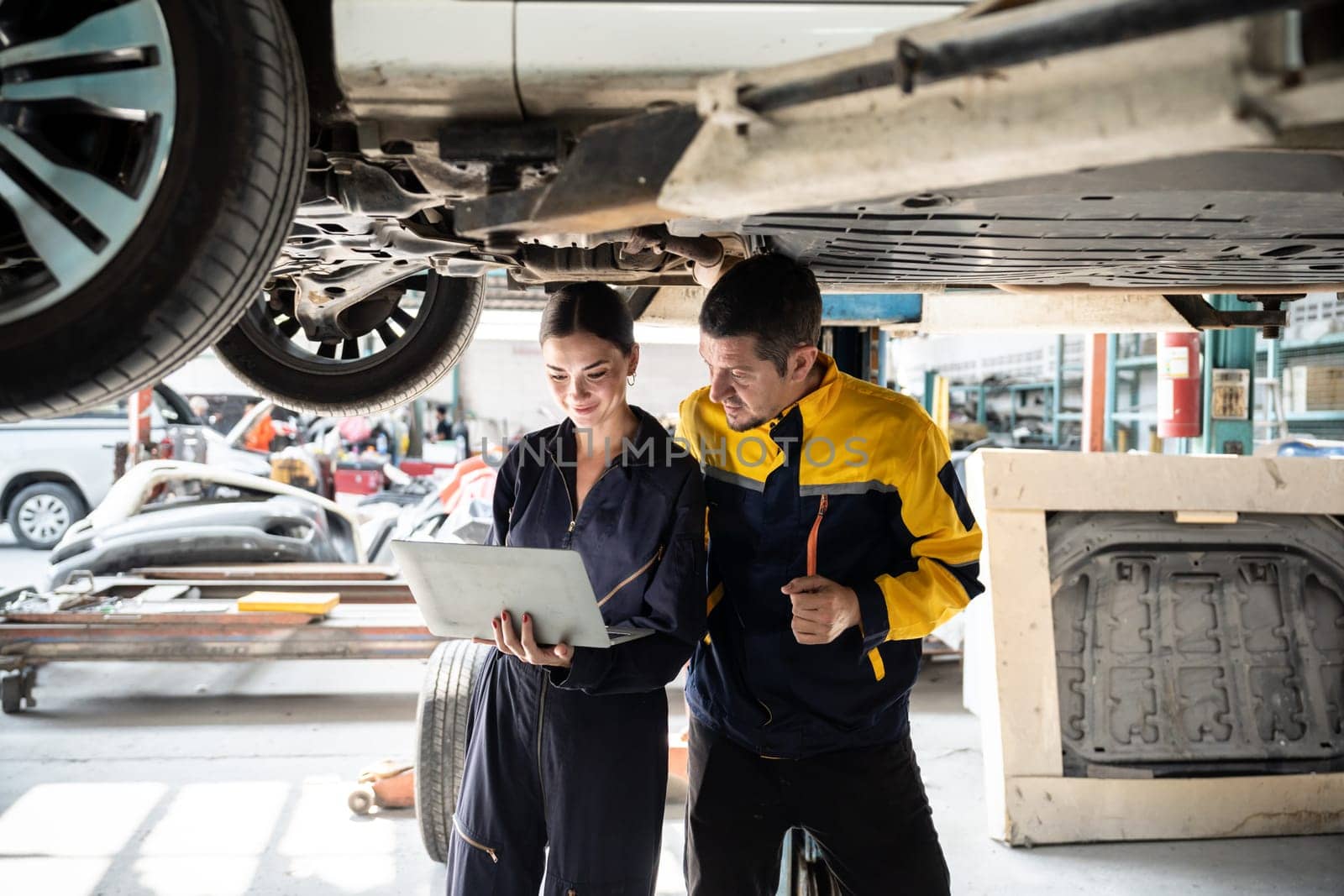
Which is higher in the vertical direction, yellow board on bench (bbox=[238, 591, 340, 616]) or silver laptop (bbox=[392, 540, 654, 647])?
silver laptop (bbox=[392, 540, 654, 647])

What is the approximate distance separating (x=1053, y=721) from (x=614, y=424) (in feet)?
6.09

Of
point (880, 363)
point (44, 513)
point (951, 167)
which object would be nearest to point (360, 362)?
point (880, 363)

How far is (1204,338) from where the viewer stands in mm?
3932

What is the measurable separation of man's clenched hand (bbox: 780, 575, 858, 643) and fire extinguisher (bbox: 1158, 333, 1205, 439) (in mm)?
3184

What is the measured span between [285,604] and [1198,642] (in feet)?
11.6

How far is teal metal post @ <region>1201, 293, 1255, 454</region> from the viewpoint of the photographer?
3.74 metres

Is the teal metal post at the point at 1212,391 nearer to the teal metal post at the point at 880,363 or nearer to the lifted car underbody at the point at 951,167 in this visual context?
the teal metal post at the point at 880,363

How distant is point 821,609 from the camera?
1284 millimetres

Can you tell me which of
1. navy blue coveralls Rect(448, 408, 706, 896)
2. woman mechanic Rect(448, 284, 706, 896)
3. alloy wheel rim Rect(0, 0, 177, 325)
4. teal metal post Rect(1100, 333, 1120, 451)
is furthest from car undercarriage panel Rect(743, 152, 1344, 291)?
teal metal post Rect(1100, 333, 1120, 451)

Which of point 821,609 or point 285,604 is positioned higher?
point 821,609

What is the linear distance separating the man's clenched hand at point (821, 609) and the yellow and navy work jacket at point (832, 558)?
1.8 inches

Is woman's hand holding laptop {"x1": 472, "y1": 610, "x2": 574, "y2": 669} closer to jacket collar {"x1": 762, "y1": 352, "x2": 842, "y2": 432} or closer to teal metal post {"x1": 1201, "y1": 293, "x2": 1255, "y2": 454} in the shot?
jacket collar {"x1": 762, "y1": 352, "x2": 842, "y2": 432}

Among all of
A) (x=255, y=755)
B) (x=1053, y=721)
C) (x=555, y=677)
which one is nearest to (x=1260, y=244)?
(x=555, y=677)

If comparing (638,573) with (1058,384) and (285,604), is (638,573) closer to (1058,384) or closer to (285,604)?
(285,604)
